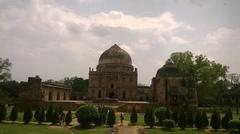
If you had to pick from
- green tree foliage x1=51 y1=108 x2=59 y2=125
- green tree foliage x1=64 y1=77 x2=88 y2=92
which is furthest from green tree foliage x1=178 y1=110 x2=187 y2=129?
green tree foliage x1=64 y1=77 x2=88 y2=92

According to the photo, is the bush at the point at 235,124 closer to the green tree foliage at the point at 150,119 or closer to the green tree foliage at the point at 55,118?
the green tree foliage at the point at 150,119

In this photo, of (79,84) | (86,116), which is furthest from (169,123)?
(79,84)

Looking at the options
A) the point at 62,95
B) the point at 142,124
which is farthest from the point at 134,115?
the point at 62,95

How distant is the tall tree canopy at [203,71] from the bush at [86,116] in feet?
66.4

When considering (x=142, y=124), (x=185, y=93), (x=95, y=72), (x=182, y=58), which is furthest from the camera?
(x=95, y=72)

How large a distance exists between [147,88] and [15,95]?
25941mm

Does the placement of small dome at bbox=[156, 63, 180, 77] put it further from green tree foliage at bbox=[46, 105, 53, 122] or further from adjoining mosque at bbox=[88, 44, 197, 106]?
green tree foliage at bbox=[46, 105, 53, 122]

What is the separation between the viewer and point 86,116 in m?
24.8

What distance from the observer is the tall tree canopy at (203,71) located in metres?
43.2

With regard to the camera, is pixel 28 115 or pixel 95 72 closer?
pixel 28 115

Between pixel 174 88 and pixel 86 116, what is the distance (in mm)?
16797

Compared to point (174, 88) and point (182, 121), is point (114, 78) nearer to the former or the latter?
point (174, 88)

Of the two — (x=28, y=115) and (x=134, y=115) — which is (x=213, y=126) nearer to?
(x=134, y=115)

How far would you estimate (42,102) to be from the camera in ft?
135
